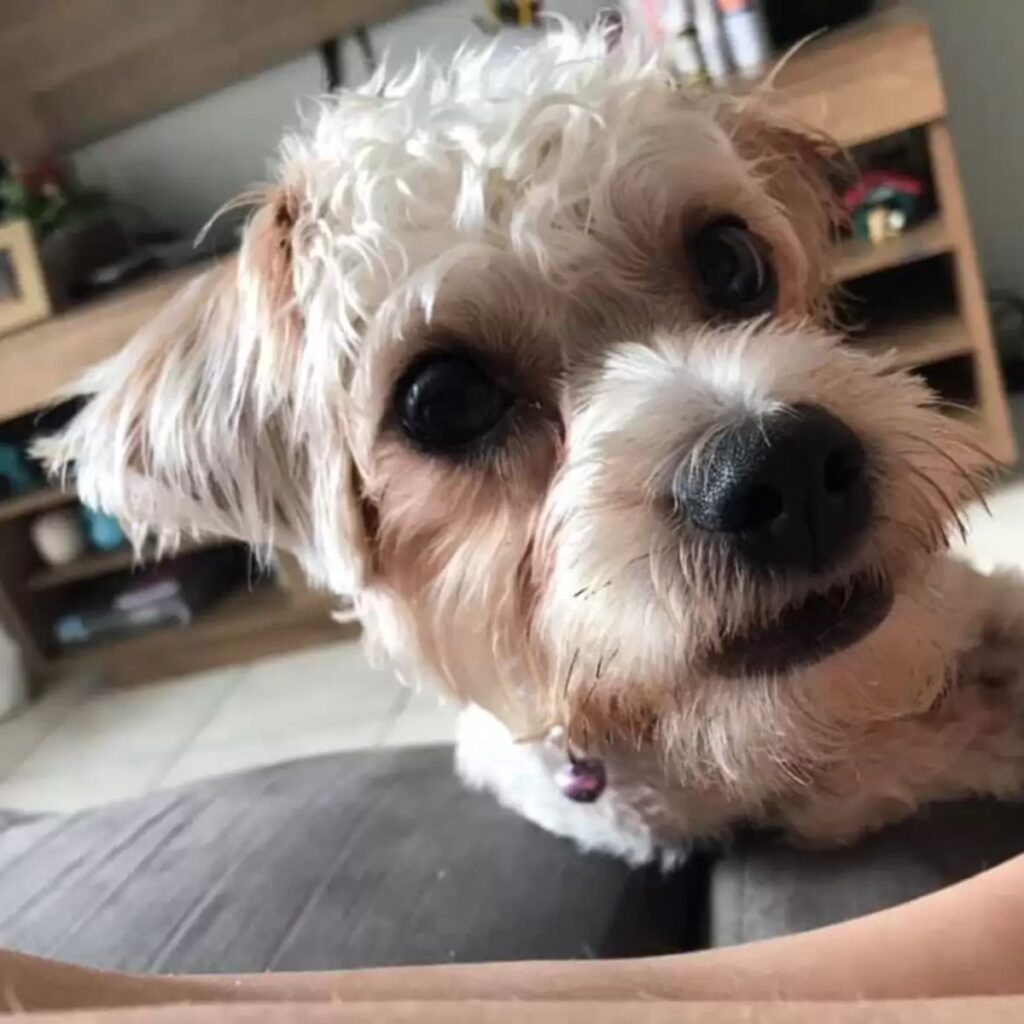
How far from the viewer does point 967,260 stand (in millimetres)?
2410

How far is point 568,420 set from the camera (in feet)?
3.23

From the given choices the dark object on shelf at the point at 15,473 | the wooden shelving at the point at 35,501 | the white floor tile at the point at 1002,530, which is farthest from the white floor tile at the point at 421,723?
the dark object on shelf at the point at 15,473

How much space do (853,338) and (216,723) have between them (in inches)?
63.5

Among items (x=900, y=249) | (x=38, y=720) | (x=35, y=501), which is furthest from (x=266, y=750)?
(x=900, y=249)

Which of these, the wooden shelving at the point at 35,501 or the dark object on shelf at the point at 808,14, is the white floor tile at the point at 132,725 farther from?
the dark object on shelf at the point at 808,14

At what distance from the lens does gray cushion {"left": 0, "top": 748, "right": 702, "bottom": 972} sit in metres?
0.99

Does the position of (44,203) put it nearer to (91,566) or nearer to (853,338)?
(91,566)

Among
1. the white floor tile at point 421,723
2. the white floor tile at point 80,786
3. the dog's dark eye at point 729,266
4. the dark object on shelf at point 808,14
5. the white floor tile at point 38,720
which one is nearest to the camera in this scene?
the dog's dark eye at point 729,266

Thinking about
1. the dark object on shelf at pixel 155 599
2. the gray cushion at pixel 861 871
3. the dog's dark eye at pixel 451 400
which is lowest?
the dark object on shelf at pixel 155 599

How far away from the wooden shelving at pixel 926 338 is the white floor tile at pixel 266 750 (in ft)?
3.74

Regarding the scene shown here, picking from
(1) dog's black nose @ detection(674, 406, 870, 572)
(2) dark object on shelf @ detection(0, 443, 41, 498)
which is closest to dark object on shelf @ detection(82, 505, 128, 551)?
(2) dark object on shelf @ detection(0, 443, 41, 498)

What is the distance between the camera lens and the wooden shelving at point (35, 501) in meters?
3.03

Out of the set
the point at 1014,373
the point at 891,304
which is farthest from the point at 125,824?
the point at 1014,373

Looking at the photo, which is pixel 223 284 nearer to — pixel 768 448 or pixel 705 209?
pixel 705 209
